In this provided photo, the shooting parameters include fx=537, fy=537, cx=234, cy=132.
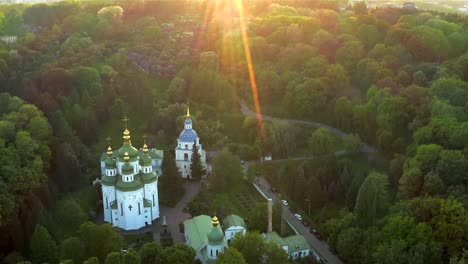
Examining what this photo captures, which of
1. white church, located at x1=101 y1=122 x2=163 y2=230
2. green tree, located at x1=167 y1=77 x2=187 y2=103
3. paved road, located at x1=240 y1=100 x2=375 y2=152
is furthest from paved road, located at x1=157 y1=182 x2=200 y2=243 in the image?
green tree, located at x1=167 y1=77 x2=187 y2=103

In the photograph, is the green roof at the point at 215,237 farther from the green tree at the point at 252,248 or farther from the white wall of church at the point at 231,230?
the white wall of church at the point at 231,230

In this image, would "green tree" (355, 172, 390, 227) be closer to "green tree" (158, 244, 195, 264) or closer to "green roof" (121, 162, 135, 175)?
"green tree" (158, 244, 195, 264)

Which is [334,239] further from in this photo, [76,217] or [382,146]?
[76,217]

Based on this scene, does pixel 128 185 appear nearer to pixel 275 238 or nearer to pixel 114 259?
pixel 114 259

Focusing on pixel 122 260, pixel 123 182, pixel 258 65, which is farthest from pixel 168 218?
pixel 258 65

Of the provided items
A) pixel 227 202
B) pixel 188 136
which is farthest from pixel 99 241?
pixel 188 136

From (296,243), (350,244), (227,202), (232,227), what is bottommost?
(227,202)

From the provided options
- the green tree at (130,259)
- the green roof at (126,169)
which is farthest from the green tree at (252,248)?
the green roof at (126,169)
